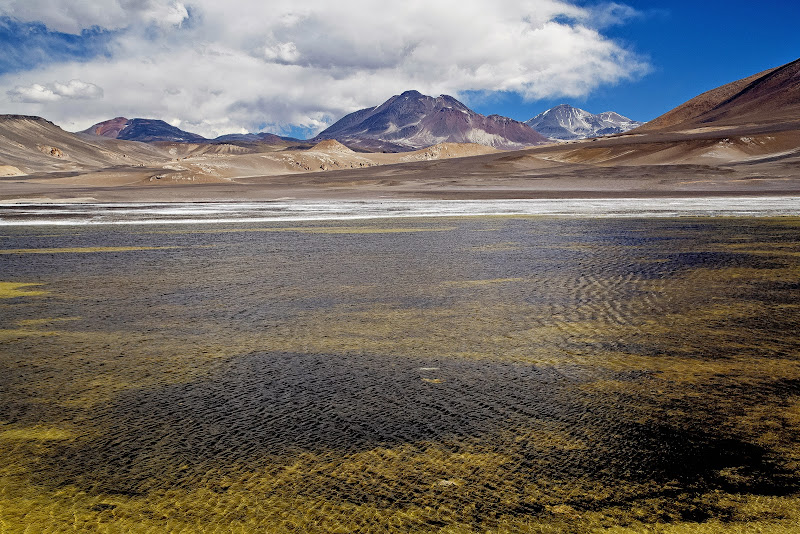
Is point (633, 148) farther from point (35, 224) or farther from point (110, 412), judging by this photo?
point (110, 412)

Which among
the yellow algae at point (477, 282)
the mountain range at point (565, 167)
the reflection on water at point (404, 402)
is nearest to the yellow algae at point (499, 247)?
the reflection on water at point (404, 402)

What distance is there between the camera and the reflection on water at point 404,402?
3363 mm

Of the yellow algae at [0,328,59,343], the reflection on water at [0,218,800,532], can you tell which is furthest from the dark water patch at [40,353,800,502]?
the yellow algae at [0,328,59,343]

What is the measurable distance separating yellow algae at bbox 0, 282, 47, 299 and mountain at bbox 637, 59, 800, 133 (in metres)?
126

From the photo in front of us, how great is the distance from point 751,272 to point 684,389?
21.6ft

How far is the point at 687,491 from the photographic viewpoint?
3.46 meters

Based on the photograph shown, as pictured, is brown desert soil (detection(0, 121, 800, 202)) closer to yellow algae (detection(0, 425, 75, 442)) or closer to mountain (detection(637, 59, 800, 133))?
mountain (detection(637, 59, 800, 133))

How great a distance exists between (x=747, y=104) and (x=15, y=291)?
173 meters

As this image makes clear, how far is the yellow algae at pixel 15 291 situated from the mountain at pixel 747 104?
125690mm

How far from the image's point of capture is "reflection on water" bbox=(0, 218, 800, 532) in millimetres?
3363

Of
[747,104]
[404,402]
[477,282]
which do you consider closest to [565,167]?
[477,282]

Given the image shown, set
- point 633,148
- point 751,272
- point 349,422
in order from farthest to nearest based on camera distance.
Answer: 1. point 633,148
2. point 751,272
3. point 349,422

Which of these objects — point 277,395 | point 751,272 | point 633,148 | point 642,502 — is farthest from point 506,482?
point 633,148

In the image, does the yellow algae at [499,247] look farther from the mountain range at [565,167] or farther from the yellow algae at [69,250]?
the mountain range at [565,167]
